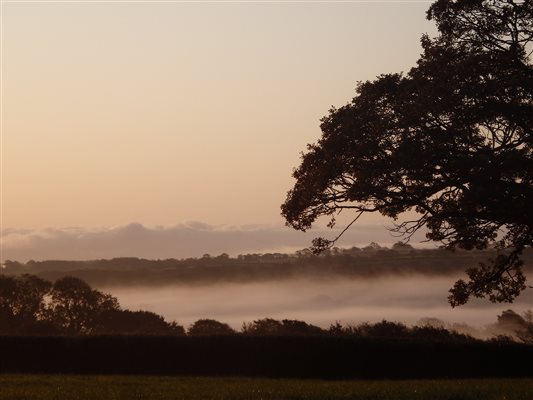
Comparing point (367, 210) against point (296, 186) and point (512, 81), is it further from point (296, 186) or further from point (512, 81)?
point (512, 81)

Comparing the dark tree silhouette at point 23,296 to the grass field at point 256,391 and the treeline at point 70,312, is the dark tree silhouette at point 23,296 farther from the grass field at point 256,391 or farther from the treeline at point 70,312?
the grass field at point 256,391

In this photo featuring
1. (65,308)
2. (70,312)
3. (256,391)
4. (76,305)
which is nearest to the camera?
(256,391)

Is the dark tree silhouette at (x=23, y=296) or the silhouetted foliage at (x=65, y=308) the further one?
the dark tree silhouette at (x=23, y=296)

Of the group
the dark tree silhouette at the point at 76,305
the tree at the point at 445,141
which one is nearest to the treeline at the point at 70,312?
the dark tree silhouette at the point at 76,305

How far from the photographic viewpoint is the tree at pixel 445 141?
29.7m

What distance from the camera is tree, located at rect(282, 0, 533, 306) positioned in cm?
2973

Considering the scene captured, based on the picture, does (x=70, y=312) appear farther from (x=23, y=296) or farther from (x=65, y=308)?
(x=23, y=296)

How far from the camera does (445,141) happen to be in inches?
1188

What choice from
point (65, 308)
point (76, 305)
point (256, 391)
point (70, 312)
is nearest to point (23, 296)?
point (65, 308)

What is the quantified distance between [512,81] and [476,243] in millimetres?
8325

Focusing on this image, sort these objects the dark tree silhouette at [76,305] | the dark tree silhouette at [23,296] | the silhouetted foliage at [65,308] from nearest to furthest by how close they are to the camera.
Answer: the silhouetted foliage at [65,308] < the dark tree silhouette at [23,296] < the dark tree silhouette at [76,305]

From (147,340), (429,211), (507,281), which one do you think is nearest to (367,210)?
(429,211)

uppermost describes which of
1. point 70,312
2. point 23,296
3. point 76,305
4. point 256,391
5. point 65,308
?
point 23,296

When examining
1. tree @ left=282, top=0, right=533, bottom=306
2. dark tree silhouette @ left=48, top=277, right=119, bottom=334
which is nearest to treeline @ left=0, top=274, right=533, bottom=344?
dark tree silhouette @ left=48, top=277, right=119, bottom=334
